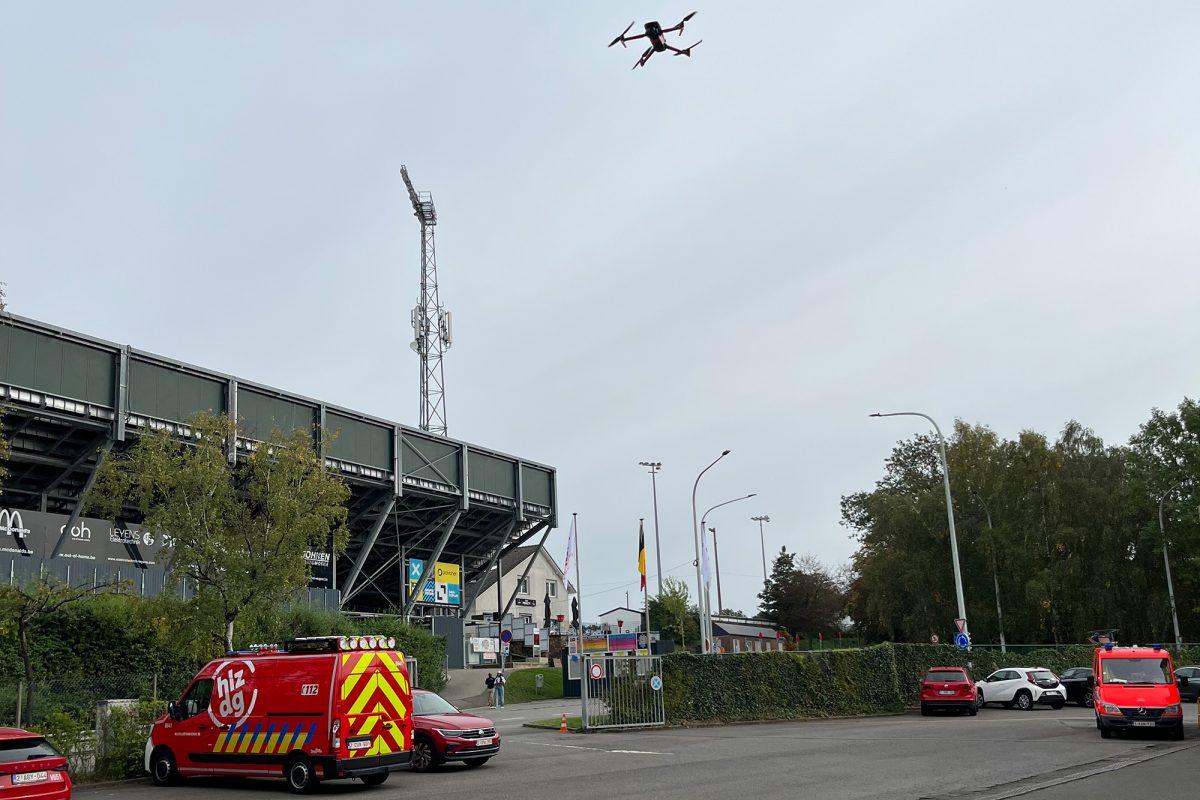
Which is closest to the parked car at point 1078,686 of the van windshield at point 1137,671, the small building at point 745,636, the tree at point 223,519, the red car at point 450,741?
the van windshield at point 1137,671

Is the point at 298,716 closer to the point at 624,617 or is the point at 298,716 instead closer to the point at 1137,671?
the point at 1137,671

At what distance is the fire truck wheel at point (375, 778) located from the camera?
612 inches

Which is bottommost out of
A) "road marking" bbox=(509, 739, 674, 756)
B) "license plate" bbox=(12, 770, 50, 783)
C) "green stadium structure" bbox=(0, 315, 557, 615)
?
"road marking" bbox=(509, 739, 674, 756)

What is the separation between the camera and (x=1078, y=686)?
3622 centimetres

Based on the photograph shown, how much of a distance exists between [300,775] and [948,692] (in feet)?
74.8

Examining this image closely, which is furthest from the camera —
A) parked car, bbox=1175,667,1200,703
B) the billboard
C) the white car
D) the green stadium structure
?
the billboard

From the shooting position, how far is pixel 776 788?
548 inches

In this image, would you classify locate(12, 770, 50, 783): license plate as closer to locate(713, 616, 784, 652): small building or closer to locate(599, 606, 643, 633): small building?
locate(713, 616, 784, 652): small building

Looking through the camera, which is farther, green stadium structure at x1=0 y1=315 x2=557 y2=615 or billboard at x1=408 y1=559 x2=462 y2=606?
billboard at x1=408 y1=559 x2=462 y2=606

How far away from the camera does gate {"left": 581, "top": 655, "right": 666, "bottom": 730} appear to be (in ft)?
89.8

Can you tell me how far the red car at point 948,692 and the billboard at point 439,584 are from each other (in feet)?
122

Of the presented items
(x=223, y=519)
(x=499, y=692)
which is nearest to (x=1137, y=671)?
(x=223, y=519)

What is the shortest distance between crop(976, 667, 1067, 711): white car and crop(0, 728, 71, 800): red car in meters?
31.3

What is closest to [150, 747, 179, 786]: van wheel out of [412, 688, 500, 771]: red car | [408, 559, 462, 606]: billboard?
[412, 688, 500, 771]: red car
